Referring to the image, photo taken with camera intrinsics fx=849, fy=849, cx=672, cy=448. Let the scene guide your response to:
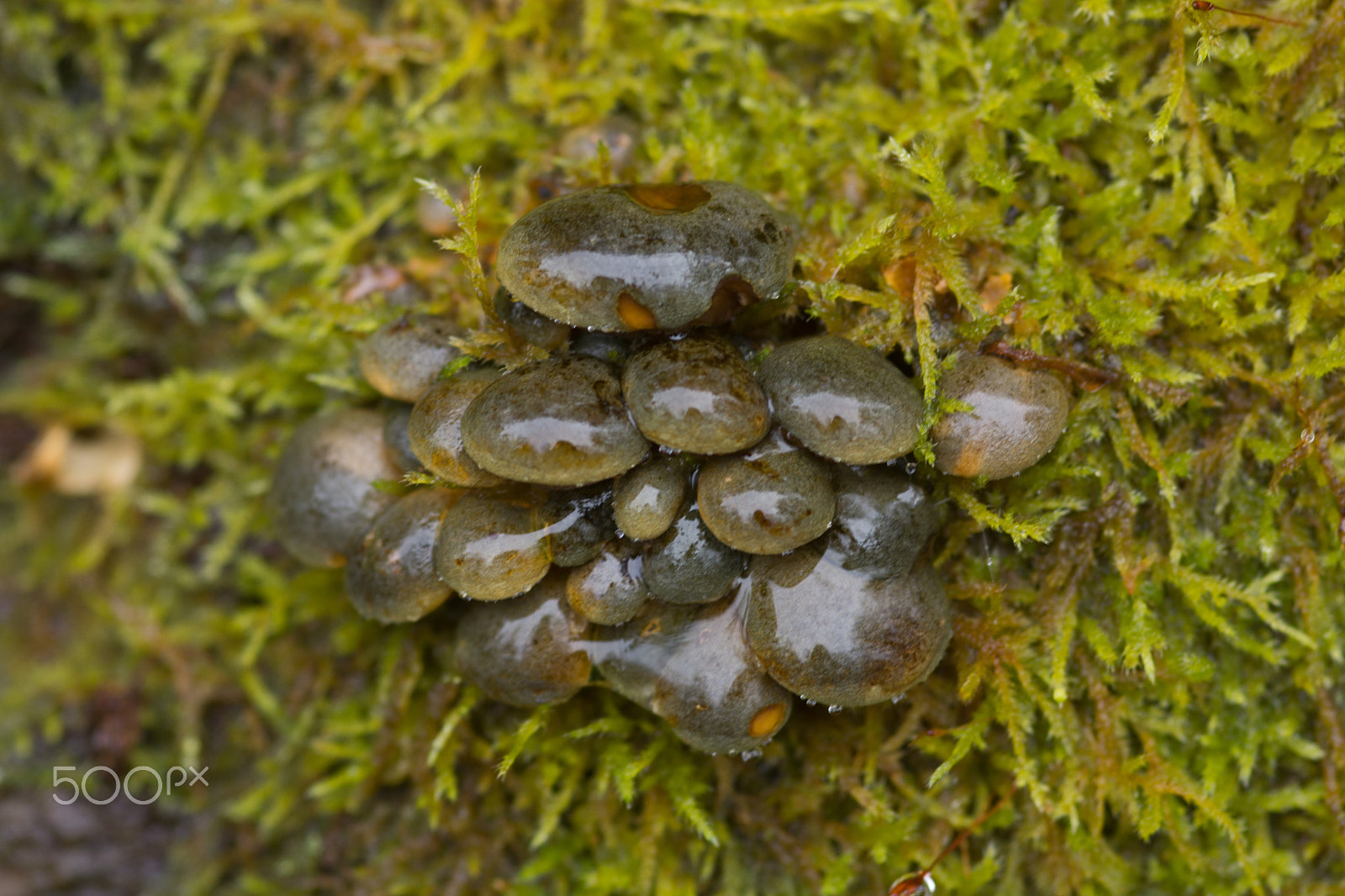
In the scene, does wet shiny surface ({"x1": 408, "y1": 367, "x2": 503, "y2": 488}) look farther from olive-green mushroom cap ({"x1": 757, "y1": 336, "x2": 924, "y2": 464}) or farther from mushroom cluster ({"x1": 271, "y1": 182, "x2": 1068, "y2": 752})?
olive-green mushroom cap ({"x1": 757, "y1": 336, "x2": 924, "y2": 464})

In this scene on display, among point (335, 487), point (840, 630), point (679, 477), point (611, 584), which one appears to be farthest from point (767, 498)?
point (335, 487)

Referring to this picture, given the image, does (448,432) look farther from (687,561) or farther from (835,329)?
(835,329)

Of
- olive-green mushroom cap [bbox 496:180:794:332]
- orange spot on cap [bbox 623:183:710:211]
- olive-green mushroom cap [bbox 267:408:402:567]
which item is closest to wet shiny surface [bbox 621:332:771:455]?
olive-green mushroom cap [bbox 496:180:794:332]

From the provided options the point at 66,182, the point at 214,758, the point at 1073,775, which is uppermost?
the point at 66,182

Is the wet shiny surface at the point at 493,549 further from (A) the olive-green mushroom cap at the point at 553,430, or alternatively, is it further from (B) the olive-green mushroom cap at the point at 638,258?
(B) the olive-green mushroom cap at the point at 638,258

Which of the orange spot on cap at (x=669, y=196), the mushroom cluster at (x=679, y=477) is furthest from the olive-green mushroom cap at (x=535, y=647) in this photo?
A: the orange spot on cap at (x=669, y=196)

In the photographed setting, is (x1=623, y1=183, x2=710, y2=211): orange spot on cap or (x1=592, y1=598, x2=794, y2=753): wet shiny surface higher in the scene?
(x1=623, y1=183, x2=710, y2=211): orange spot on cap

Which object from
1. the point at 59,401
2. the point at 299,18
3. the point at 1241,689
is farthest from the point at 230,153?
the point at 1241,689

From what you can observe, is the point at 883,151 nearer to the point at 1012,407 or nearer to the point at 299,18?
the point at 1012,407
